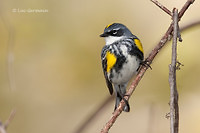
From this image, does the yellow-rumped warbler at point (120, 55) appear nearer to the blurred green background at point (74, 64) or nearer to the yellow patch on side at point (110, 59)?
the yellow patch on side at point (110, 59)

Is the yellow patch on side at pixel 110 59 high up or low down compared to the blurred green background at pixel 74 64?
up

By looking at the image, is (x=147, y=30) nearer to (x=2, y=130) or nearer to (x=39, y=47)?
(x=39, y=47)

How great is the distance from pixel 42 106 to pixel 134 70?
2191 millimetres

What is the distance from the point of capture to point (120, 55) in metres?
3.35

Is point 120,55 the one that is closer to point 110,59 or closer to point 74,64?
point 110,59

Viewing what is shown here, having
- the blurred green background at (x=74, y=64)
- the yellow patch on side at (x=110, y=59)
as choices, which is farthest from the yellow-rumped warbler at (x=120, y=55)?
the blurred green background at (x=74, y=64)

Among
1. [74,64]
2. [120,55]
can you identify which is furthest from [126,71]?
[74,64]

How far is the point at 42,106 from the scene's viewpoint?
5.19 metres

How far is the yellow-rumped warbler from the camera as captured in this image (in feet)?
10.9

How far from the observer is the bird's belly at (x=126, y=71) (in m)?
3.30

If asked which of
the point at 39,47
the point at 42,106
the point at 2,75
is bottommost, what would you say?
the point at 42,106

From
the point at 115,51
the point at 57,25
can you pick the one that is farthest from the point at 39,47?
the point at 115,51

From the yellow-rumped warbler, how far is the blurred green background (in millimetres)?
1139

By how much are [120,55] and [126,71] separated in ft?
0.59
